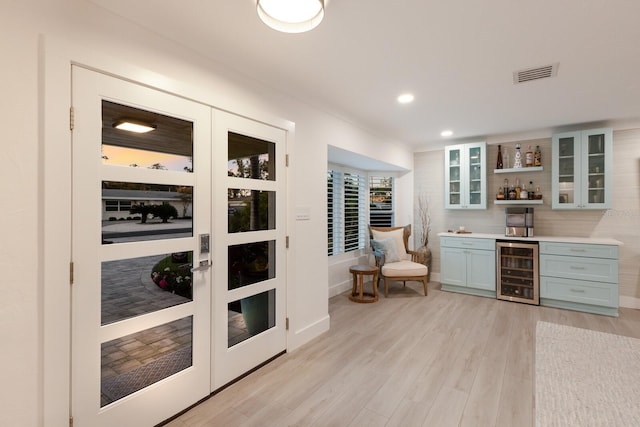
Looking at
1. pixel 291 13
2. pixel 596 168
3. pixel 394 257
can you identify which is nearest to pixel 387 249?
pixel 394 257

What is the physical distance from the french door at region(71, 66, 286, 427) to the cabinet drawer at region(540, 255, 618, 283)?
13.0ft

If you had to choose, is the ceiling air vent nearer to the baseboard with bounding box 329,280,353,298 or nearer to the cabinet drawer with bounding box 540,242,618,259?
the cabinet drawer with bounding box 540,242,618,259

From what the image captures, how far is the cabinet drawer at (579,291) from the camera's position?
388 cm

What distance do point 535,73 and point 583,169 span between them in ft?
8.11

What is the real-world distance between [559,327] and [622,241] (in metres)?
1.88

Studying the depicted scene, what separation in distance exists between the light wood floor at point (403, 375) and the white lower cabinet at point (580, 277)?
0.65ft

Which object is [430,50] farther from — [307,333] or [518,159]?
[518,159]

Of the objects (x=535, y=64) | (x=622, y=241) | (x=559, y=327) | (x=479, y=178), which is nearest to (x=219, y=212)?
(x=535, y=64)

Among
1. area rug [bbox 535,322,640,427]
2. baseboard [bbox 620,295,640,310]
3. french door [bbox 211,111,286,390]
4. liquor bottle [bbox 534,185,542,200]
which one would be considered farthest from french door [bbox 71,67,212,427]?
baseboard [bbox 620,295,640,310]

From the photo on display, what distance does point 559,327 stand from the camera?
3.51 meters

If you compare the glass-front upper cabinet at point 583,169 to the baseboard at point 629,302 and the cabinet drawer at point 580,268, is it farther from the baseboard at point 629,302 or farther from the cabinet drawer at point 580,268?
the baseboard at point 629,302

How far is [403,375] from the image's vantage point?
2533 millimetres

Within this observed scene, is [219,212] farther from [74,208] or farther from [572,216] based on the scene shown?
[572,216]

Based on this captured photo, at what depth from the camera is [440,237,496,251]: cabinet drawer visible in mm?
4645
